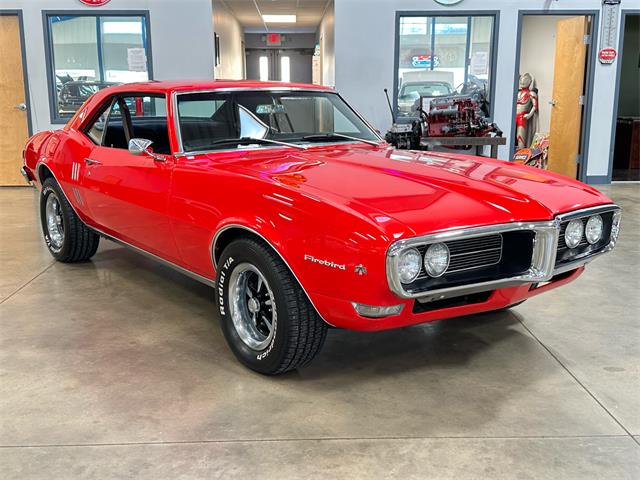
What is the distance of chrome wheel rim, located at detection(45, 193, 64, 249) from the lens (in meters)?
4.97

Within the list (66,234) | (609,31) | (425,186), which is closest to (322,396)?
(425,186)

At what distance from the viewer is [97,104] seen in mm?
4426

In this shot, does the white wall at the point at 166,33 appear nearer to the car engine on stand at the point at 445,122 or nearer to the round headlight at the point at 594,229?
the car engine on stand at the point at 445,122

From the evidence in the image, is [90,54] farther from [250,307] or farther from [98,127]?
[250,307]

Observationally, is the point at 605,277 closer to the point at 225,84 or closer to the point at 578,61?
the point at 225,84

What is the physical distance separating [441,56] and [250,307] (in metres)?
7.04

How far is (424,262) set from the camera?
247cm

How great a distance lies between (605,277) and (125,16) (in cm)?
723

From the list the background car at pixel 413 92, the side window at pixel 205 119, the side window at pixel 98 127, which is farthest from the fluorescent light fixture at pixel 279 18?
the side window at pixel 205 119

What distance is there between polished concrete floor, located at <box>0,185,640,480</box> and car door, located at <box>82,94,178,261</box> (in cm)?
49

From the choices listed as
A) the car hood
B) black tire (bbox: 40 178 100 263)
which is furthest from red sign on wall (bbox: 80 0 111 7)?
the car hood

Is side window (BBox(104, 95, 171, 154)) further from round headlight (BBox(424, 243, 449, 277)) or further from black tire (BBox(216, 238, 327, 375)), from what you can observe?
round headlight (BBox(424, 243, 449, 277))

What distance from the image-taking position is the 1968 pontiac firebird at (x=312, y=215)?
2.47 m

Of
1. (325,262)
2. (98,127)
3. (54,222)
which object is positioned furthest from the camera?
(54,222)
